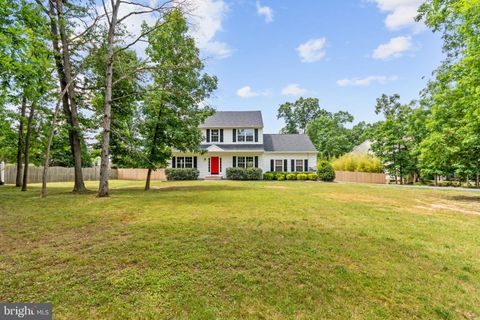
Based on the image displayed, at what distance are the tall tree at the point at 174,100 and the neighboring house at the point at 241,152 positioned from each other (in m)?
9.96

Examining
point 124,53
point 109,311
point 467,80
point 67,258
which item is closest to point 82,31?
point 124,53

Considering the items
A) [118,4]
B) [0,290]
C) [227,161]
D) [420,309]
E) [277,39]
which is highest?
[277,39]

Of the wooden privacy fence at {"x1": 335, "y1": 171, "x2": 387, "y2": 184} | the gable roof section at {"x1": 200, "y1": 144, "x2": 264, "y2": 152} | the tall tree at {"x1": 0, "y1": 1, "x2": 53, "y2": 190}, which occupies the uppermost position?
the tall tree at {"x1": 0, "y1": 1, "x2": 53, "y2": 190}

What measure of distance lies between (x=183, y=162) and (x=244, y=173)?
22.3 ft

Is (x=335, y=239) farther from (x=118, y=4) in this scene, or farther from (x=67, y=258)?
(x=118, y=4)

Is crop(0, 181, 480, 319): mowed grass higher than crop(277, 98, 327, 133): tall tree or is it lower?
lower

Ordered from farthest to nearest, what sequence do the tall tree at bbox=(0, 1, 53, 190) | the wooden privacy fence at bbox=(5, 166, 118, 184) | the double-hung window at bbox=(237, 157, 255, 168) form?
the double-hung window at bbox=(237, 157, 255, 168) → the wooden privacy fence at bbox=(5, 166, 118, 184) → the tall tree at bbox=(0, 1, 53, 190)

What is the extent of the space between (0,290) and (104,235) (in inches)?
76.8

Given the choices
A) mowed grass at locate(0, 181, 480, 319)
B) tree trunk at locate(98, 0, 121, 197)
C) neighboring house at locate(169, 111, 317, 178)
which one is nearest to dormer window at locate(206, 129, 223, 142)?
neighboring house at locate(169, 111, 317, 178)

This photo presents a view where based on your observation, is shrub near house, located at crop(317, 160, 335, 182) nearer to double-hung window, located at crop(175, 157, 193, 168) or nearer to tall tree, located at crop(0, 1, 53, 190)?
double-hung window, located at crop(175, 157, 193, 168)

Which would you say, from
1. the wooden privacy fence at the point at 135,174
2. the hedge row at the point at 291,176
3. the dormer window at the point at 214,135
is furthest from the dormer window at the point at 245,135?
the wooden privacy fence at the point at 135,174

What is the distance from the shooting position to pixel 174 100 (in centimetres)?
1404

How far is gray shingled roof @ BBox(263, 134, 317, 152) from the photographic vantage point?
26219 mm

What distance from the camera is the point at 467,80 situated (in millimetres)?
10531
